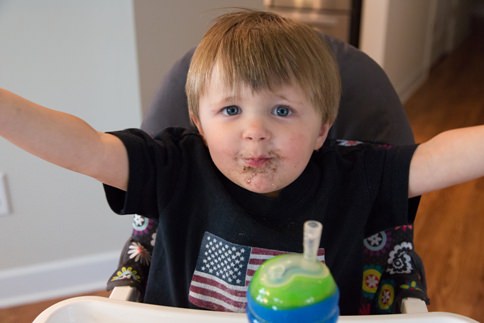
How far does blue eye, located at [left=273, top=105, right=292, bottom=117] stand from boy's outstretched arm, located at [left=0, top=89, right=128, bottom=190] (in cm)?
22

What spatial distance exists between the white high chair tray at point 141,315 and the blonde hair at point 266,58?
292mm

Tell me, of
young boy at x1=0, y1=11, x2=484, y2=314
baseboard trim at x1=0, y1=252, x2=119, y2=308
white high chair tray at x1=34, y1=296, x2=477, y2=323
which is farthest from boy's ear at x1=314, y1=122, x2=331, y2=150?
baseboard trim at x1=0, y1=252, x2=119, y2=308

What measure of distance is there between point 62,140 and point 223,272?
31cm

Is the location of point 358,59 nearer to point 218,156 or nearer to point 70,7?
point 218,156

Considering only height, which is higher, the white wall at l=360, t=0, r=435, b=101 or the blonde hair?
the blonde hair

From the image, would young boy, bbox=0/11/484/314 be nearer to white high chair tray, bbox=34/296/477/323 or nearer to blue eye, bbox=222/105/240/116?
blue eye, bbox=222/105/240/116

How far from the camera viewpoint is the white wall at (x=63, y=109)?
1.54m

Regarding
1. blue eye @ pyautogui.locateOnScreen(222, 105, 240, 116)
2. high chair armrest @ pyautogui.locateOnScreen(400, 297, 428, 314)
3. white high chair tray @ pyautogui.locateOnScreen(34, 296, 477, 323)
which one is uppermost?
blue eye @ pyautogui.locateOnScreen(222, 105, 240, 116)

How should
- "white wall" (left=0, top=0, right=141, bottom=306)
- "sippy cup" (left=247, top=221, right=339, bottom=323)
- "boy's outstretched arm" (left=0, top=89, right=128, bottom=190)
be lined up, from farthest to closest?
"white wall" (left=0, top=0, right=141, bottom=306) < "boy's outstretched arm" (left=0, top=89, right=128, bottom=190) < "sippy cup" (left=247, top=221, right=339, bottom=323)

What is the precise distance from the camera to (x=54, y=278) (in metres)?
1.85

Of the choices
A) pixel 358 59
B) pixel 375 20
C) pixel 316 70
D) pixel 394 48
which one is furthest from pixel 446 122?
pixel 316 70

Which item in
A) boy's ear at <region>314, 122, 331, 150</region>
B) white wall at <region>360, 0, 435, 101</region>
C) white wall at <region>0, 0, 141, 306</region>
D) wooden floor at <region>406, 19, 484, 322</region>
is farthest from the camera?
white wall at <region>360, 0, 435, 101</region>

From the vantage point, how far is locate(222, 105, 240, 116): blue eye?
0.83 meters

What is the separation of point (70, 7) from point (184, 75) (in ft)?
1.76
